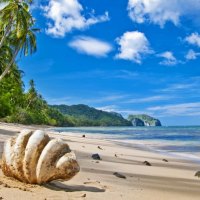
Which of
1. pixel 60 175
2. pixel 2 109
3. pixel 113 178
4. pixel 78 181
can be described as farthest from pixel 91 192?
pixel 2 109

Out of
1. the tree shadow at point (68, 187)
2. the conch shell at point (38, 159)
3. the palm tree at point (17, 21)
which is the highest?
the palm tree at point (17, 21)

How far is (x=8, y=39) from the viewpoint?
39.1m

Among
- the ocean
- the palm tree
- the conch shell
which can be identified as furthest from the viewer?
the palm tree

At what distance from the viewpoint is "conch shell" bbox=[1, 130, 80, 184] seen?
230 inches

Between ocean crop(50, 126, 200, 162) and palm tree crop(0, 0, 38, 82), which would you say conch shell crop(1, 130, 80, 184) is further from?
palm tree crop(0, 0, 38, 82)

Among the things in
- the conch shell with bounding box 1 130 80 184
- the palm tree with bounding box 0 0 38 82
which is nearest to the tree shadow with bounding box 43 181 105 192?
the conch shell with bounding box 1 130 80 184

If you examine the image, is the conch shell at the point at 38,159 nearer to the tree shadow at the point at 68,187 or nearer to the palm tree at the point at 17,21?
the tree shadow at the point at 68,187

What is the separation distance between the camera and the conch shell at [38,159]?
19.2ft

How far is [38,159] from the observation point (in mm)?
5867

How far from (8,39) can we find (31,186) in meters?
34.8

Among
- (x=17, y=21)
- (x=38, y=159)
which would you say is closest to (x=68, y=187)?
(x=38, y=159)

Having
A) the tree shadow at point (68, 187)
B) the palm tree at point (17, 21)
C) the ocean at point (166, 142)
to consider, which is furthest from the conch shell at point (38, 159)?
the palm tree at point (17, 21)

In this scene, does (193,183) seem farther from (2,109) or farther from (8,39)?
(2,109)

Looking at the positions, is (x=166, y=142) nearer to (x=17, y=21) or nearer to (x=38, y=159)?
(x=17, y=21)
